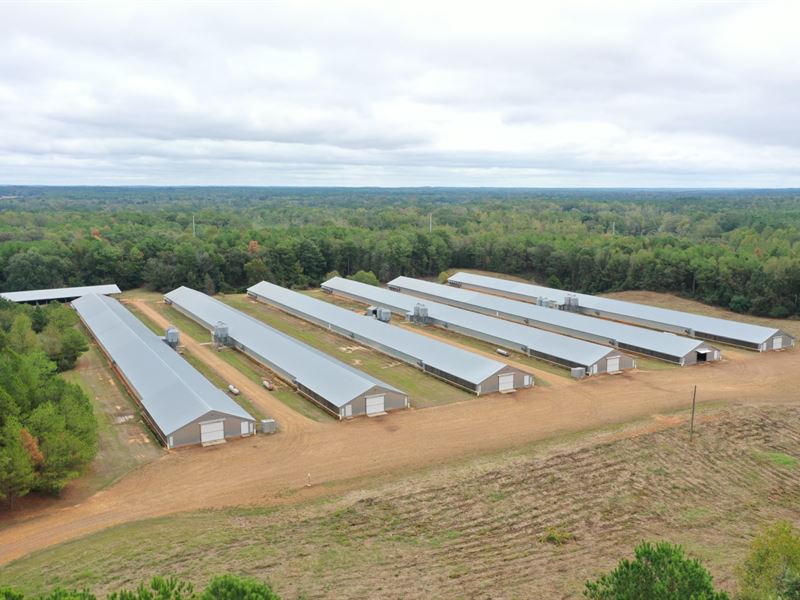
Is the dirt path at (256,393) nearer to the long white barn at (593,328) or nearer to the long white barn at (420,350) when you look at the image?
the long white barn at (420,350)

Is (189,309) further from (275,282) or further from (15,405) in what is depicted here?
(15,405)

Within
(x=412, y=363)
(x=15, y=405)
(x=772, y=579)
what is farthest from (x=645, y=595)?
(x=412, y=363)

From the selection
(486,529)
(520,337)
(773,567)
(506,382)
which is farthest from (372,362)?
(773,567)

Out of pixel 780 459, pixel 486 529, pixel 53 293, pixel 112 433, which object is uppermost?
pixel 53 293

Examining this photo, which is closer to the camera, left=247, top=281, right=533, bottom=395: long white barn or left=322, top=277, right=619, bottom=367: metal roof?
left=247, top=281, right=533, bottom=395: long white barn

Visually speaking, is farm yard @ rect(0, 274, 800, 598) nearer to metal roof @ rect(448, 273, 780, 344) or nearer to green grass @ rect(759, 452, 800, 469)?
green grass @ rect(759, 452, 800, 469)

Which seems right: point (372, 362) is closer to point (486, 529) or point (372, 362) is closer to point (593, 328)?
point (593, 328)

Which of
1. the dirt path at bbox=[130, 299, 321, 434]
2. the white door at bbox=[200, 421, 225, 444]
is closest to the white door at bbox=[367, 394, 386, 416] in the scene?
the dirt path at bbox=[130, 299, 321, 434]
